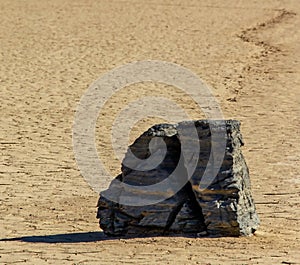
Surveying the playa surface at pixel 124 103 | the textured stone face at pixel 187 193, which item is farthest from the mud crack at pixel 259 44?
the textured stone face at pixel 187 193

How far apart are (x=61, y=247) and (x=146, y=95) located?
27.6ft

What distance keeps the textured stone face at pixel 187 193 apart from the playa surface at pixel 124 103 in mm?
160

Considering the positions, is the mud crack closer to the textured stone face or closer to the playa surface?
the playa surface

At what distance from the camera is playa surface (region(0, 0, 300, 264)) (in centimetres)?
646

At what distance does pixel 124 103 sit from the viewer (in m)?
13.9

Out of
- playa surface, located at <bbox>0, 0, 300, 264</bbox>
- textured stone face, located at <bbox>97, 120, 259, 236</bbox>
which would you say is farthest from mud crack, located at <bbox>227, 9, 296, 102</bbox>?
textured stone face, located at <bbox>97, 120, 259, 236</bbox>

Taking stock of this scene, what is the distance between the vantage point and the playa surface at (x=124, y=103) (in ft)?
21.2

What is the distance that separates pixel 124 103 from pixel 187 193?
7269mm

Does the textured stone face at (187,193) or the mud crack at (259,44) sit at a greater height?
the mud crack at (259,44)

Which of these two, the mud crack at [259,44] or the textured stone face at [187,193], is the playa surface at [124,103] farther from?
the textured stone face at [187,193]

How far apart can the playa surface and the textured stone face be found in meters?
0.16

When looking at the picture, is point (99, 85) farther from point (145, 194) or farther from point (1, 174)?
point (145, 194)

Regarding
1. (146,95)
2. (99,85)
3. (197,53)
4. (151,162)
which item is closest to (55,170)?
(151,162)

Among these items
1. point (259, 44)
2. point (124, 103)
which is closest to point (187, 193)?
point (124, 103)
